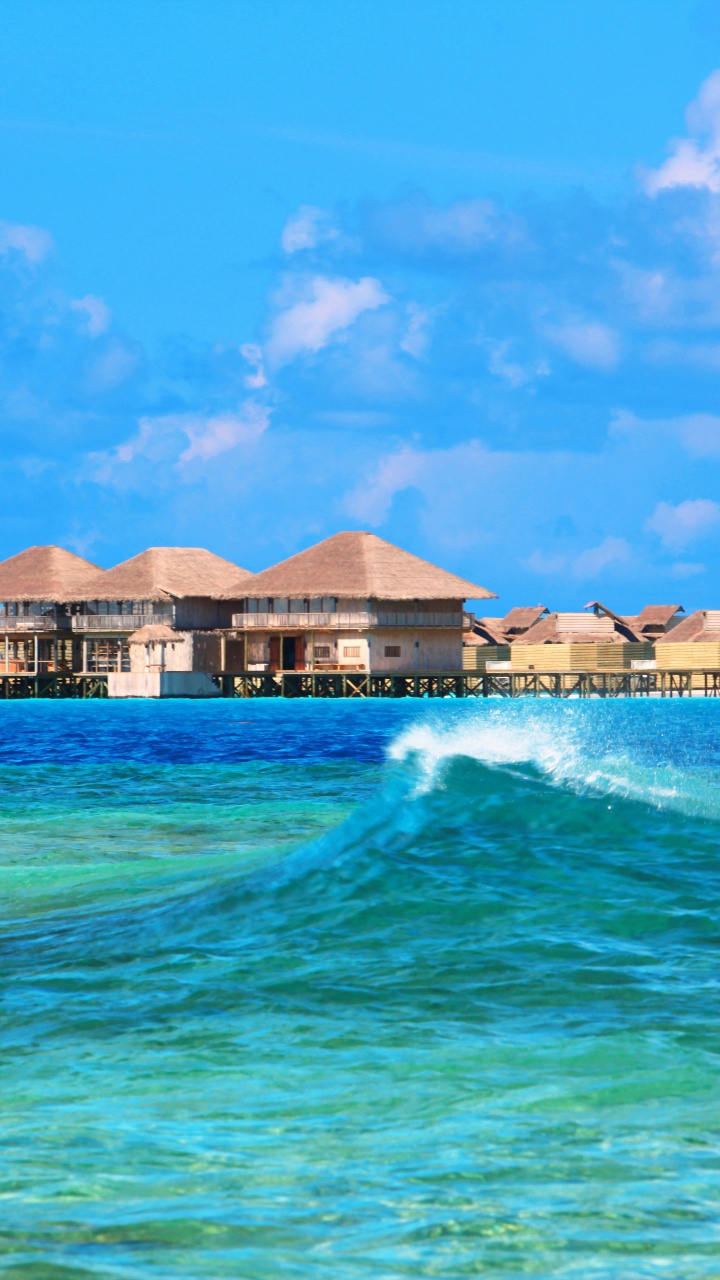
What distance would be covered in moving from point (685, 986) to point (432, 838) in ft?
12.7

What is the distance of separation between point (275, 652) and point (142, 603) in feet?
24.7

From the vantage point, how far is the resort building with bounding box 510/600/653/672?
75.6m

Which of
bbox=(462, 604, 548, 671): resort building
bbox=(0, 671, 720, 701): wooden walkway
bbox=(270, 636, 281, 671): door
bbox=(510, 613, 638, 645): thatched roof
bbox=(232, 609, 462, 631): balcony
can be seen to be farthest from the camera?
bbox=(462, 604, 548, 671): resort building

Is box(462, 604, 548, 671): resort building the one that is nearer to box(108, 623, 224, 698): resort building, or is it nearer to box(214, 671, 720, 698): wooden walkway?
box(214, 671, 720, 698): wooden walkway

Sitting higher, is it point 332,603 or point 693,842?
point 332,603

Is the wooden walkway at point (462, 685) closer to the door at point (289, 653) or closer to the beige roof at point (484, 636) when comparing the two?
the door at point (289, 653)

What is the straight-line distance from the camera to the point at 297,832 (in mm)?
16156

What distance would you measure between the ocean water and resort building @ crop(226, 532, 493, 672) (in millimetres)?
55889

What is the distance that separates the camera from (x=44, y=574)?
259ft

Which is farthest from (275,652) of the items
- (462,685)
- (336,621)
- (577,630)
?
(577,630)

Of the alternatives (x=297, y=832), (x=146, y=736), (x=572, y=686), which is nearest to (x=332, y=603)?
(x=572, y=686)

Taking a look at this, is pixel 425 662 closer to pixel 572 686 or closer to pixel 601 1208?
pixel 572 686

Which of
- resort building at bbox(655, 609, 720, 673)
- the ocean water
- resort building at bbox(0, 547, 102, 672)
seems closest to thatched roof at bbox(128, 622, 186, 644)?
resort building at bbox(0, 547, 102, 672)

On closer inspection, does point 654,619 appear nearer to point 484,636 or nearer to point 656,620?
point 656,620
